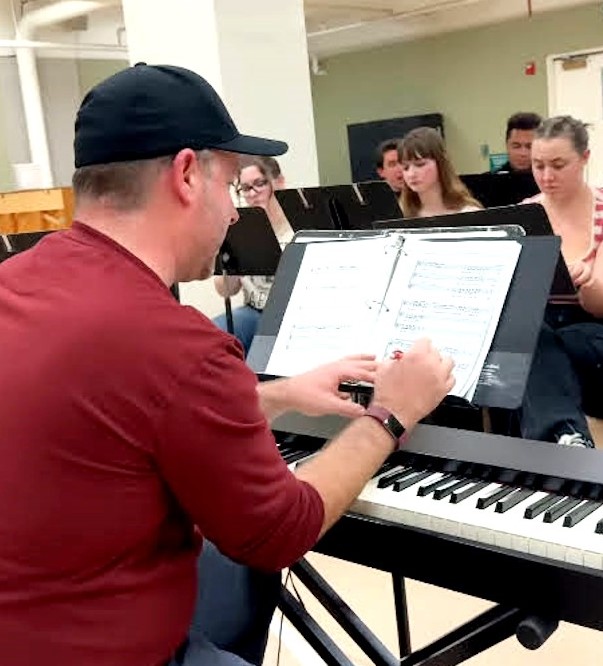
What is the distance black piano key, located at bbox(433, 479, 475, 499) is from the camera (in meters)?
1.22

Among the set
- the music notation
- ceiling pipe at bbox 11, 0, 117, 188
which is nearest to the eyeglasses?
the music notation

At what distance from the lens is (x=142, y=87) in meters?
1.05

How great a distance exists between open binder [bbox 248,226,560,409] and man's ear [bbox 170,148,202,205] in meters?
0.50

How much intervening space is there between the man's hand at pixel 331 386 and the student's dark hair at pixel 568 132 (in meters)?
1.72

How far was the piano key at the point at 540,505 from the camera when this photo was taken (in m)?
1.14

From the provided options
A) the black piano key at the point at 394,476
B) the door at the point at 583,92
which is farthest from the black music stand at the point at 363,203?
the door at the point at 583,92

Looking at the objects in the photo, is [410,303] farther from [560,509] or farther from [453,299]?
[560,509]

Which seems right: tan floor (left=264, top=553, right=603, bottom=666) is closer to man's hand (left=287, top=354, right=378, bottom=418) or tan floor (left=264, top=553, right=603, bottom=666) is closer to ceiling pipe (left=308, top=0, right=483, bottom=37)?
man's hand (left=287, top=354, right=378, bottom=418)

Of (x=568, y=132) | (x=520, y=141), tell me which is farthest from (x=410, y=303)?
(x=520, y=141)

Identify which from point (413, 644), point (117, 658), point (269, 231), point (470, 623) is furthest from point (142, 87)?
point (269, 231)

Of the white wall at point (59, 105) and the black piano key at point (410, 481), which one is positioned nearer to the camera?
the black piano key at point (410, 481)

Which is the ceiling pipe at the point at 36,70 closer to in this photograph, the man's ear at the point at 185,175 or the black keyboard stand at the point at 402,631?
the black keyboard stand at the point at 402,631

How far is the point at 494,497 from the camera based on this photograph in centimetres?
120

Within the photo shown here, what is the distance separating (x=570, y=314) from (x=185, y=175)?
173cm
